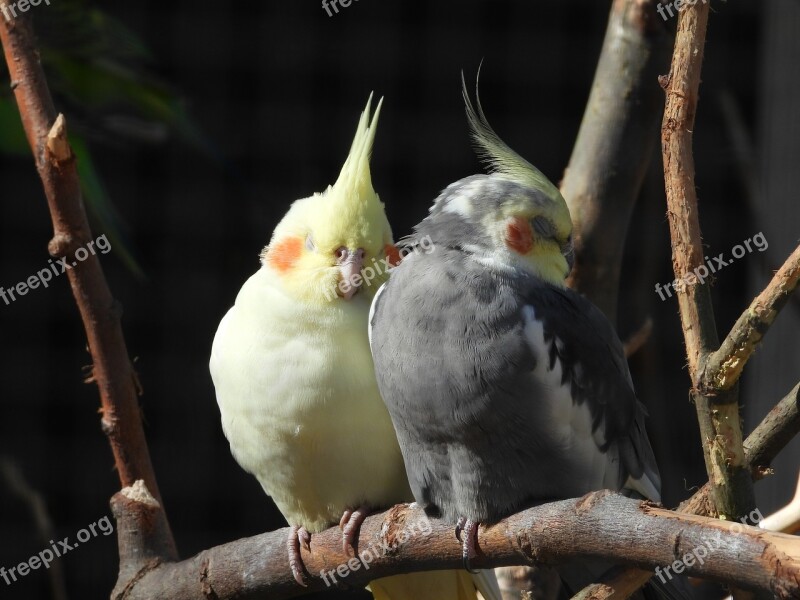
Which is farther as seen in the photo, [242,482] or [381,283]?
[242,482]

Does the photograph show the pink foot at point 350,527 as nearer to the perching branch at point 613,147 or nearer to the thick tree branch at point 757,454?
the thick tree branch at point 757,454

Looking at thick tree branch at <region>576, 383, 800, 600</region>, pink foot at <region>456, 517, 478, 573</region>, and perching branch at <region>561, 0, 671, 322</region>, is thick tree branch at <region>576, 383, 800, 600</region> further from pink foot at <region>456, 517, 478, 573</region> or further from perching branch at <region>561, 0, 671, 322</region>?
perching branch at <region>561, 0, 671, 322</region>

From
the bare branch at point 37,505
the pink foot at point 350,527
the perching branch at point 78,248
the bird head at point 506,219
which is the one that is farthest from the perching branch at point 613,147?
the bare branch at point 37,505

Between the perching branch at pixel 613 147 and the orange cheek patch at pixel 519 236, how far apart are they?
1.19 ft

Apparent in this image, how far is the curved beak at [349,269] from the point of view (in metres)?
1.23

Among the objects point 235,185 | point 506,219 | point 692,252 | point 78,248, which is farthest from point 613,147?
point 235,185

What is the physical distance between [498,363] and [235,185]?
52.3 inches

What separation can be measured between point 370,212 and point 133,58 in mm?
788

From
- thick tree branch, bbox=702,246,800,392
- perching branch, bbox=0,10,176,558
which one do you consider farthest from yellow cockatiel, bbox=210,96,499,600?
thick tree branch, bbox=702,246,800,392

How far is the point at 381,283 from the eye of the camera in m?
1.28

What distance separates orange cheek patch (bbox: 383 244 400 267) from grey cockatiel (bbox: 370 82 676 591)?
54 mm

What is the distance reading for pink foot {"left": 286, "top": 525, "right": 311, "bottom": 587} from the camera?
1.20 meters

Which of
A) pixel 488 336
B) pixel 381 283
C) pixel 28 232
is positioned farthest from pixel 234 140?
pixel 488 336

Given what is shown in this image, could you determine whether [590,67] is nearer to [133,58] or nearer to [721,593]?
[133,58]
